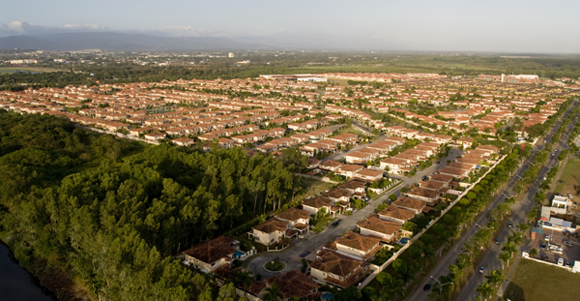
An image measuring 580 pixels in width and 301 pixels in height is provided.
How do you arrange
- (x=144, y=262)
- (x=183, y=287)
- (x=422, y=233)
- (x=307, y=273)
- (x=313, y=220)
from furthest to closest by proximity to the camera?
(x=313, y=220) → (x=422, y=233) → (x=307, y=273) → (x=144, y=262) → (x=183, y=287)

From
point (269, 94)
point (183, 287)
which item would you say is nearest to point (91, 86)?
point (269, 94)

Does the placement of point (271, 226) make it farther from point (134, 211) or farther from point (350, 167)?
point (350, 167)

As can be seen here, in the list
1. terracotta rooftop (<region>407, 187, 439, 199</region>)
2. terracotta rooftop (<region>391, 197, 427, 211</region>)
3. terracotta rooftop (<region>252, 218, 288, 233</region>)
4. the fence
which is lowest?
the fence

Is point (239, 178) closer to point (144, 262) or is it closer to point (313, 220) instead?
point (313, 220)

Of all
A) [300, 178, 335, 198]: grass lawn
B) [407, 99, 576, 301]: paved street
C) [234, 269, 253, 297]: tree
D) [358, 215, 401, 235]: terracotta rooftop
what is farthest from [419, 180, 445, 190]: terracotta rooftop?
[234, 269, 253, 297]: tree

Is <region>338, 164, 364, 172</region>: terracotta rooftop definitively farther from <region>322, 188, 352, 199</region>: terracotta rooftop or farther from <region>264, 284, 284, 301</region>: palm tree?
<region>264, 284, 284, 301</region>: palm tree
